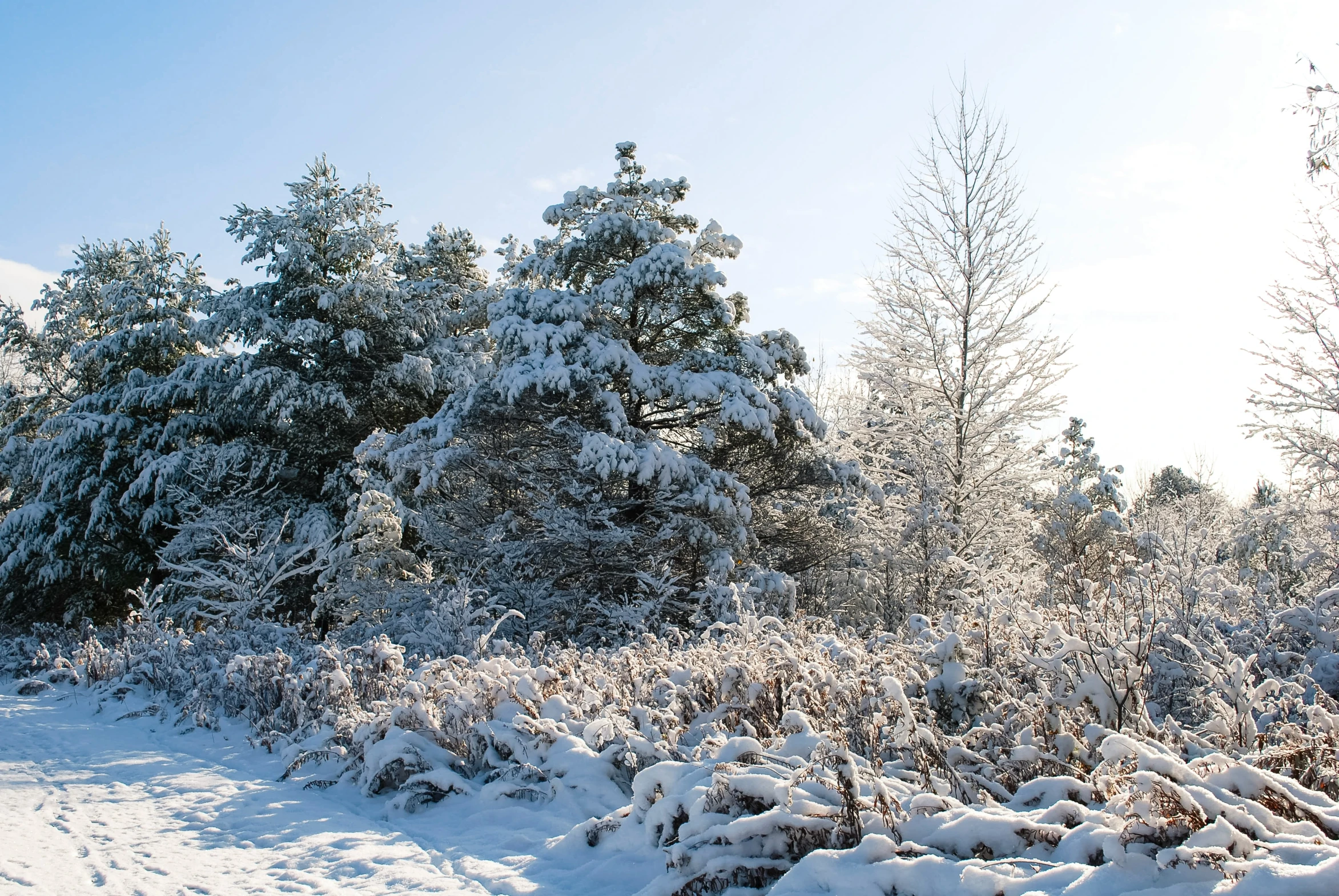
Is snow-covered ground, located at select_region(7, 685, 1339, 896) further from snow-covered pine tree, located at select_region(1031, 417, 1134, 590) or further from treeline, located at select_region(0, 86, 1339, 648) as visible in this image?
snow-covered pine tree, located at select_region(1031, 417, 1134, 590)

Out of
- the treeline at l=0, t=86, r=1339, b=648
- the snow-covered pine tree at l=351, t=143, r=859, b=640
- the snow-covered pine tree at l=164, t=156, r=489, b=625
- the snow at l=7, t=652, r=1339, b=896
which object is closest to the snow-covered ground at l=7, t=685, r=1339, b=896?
the snow at l=7, t=652, r=1339, b=896

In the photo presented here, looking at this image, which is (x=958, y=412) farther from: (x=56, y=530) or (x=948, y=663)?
(x=56, y=530)

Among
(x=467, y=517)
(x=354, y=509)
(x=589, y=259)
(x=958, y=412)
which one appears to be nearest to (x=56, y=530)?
(x=354, y=509)

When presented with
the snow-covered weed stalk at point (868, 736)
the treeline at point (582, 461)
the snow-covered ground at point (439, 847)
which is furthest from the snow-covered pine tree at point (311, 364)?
the snow-covered ground at point (439, 847)

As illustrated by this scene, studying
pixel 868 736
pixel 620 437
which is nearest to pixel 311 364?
pixel 620 437

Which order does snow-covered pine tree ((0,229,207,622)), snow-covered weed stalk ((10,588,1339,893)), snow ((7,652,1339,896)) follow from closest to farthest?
snow ((7,652,1339,896))
snow-covered weed stalk ((10,588,1339,893))
snow-covered pine tree ((0,229,207,622))

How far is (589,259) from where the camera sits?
1270 centimetres

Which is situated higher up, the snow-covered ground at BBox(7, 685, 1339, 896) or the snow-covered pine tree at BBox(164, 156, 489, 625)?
the snow-covered pine tree at BBox(164, 156, 489, 625)

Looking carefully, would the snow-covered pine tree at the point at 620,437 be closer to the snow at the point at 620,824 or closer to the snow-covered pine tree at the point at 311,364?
the snow-covered pine tree at the point at 311,364

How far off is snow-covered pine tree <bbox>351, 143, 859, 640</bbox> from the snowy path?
589cm

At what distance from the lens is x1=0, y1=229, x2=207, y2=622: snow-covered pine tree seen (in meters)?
16.2

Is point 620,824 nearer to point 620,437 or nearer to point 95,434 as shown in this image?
point 620,437

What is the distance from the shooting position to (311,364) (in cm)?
1714

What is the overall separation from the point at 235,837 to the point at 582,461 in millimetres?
7079
